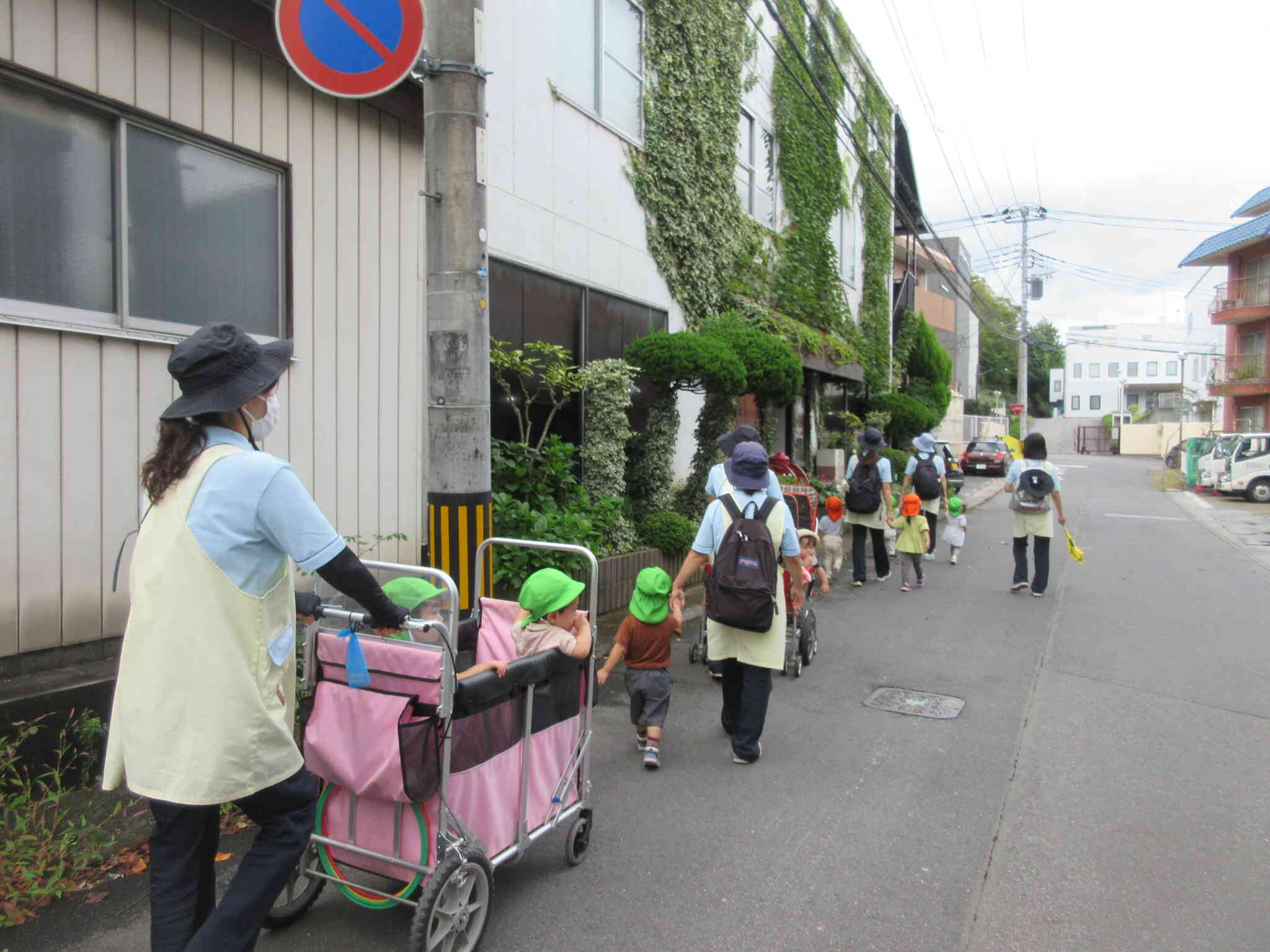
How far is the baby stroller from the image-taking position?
688 centimetres

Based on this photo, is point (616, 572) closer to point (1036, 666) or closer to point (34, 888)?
point (1036, 666)

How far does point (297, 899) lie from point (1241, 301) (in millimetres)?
43853

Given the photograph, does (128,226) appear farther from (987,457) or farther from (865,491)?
(987,457)

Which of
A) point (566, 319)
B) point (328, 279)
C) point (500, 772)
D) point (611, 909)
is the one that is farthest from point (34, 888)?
point (566, 319)

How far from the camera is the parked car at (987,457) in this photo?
3594 cm

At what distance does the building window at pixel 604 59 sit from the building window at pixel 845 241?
8125 millimetres

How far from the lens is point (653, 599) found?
16.6ft

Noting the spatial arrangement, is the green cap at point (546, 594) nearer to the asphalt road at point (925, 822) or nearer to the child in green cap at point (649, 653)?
the asphalt road at point (925, 822)

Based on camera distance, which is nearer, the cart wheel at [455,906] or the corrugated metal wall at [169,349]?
the cart wheel at [455,906]

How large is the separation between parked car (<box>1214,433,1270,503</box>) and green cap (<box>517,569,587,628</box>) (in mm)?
27895

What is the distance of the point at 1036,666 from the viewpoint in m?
7.30

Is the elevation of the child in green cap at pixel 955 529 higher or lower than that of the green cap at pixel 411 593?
lower

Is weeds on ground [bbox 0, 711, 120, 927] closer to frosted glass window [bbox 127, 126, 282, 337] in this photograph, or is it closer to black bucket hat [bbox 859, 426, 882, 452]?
frosted glass window [bbox 127, 126, 282, 337]

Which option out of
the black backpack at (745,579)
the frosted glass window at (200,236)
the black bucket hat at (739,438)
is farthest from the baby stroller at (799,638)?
the frosted glass window at (200,236)
